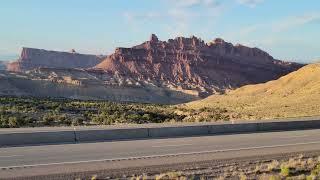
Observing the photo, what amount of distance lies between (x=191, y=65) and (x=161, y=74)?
32.2 ft

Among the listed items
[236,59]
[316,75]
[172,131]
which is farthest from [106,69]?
[172,131]

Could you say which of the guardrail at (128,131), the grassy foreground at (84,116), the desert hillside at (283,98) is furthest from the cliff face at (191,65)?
the guardrail at (128,131)

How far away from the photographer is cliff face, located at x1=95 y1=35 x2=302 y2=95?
6166 inches

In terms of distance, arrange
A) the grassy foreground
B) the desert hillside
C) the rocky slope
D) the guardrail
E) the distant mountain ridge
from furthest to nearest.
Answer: the distant mountain ridge → the rocky slope → the desert hillside → the grassy foreground → the guardrail

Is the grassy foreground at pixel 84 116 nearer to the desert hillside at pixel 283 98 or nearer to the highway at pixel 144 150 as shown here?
the desert hillside at pixel 283 98

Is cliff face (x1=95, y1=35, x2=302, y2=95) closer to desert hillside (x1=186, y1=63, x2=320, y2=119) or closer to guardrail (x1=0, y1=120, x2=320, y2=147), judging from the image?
desert hillside (x1=186, y1=63, x2=320, y2=119)

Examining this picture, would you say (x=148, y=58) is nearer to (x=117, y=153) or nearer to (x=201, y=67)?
(x=201, y=67)

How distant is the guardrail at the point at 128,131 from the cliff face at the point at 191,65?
368ft

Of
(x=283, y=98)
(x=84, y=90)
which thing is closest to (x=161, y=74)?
(x=84, y=90)

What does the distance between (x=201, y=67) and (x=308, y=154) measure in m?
146

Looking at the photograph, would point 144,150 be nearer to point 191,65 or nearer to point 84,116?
point 84,116

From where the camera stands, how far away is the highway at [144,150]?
1513cm

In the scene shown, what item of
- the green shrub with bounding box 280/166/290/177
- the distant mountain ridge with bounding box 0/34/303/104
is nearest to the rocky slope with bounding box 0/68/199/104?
the distant mountain ridge with bounding box 0/34/303/104

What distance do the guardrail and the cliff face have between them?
4419 inches
